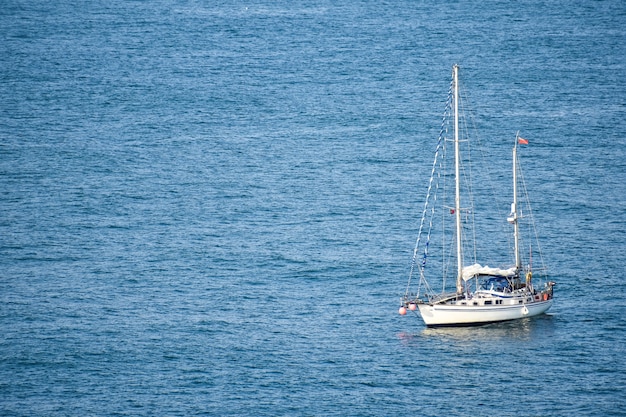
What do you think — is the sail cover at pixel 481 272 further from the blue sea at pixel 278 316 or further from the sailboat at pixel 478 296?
the blue sea at pixel 278 316

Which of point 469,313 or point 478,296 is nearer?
point 469,313

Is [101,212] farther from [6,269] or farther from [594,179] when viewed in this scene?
[594,179]

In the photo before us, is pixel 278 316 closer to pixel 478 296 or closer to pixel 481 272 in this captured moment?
pixel 478 296

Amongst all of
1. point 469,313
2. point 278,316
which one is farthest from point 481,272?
point 278,316

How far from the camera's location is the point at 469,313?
149 metres

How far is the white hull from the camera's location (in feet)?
488

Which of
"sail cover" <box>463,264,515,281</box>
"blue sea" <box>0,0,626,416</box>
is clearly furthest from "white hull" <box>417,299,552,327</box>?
"sail cover" <box>463,264,515,281</box>

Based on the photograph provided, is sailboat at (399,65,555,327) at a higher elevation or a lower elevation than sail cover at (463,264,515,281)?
lower

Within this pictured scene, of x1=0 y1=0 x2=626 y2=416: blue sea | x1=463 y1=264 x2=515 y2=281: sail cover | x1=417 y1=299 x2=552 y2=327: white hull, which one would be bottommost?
x1=0 y1=0 x2=626 y2=416: blue sea

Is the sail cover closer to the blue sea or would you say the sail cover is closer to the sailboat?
the sailboat

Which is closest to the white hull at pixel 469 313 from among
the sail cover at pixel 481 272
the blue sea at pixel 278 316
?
the blue sea at pixel 278 316

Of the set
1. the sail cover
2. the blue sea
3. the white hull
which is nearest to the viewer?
the blue sea

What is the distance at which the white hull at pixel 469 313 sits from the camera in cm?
14875

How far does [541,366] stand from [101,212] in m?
74.2
